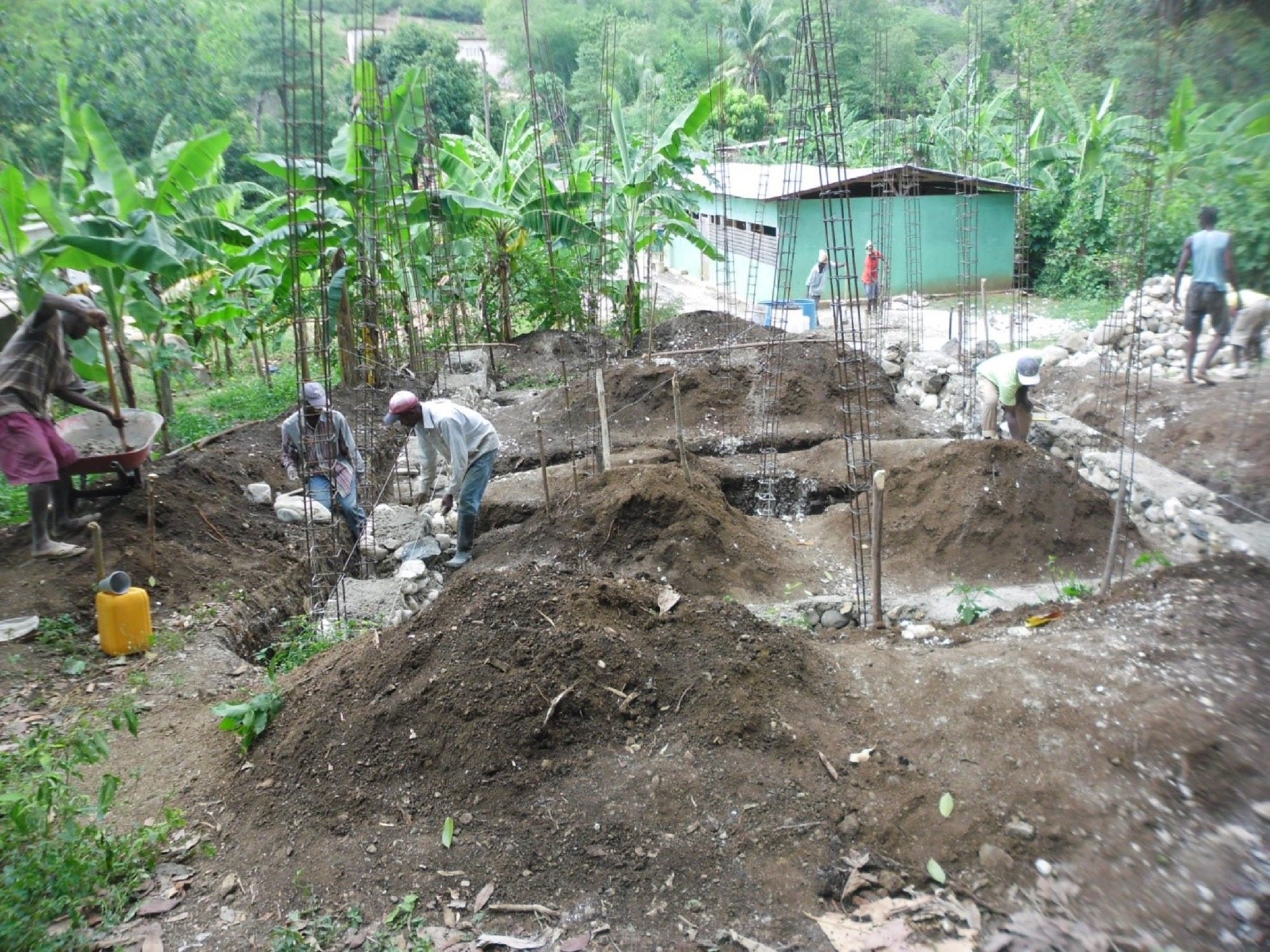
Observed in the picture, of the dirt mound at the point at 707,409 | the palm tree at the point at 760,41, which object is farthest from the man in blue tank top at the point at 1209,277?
the palm tree at the point at 760,41

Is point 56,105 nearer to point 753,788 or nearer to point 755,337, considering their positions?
point 755,337

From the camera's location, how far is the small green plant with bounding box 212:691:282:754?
4.25 meters

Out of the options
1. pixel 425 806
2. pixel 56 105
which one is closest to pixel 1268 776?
pixel 425 806

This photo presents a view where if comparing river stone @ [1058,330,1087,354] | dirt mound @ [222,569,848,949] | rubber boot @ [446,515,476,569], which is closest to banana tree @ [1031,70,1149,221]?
river stone @ [1058,330,1087,354]

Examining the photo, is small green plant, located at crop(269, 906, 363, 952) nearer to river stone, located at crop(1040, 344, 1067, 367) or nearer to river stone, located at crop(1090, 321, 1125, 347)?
river stone, located at crop(1090, 321, 1125, 347)

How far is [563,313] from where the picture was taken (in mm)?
13672

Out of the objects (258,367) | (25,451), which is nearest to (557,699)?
(25,451)

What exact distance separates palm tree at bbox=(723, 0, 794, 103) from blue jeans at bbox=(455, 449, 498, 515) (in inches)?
1045

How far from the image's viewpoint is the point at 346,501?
7.15 meters

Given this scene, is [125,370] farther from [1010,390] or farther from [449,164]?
[1010,390]

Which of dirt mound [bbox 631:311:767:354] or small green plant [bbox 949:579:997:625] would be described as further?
dirt mound [bbox 631:311:767:354]

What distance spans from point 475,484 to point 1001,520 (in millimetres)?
4107

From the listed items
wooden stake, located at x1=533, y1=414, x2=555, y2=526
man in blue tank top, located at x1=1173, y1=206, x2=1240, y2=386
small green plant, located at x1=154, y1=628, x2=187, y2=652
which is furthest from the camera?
man in blue tank top, located at x1=1173, y1=206, x2=1240, y2=386

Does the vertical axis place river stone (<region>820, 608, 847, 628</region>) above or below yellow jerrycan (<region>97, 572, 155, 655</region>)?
below
